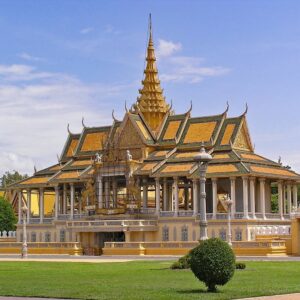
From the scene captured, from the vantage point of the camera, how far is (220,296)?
26.6 metres

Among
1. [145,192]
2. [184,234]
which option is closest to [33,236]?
[145,192]

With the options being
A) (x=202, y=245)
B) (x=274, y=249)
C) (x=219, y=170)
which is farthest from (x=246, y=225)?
(x=202, y=245)

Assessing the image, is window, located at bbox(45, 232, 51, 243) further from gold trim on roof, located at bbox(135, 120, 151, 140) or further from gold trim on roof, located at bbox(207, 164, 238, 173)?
gold trim on roof, located at bbox(207, 164, 238, 173)

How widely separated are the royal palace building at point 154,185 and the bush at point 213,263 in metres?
38.3

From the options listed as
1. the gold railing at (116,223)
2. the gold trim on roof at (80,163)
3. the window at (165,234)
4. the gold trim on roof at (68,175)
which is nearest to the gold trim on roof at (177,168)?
the gold railing at (116,223)

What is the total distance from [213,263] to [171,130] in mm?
59744

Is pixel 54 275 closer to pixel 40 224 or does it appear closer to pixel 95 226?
pixel 95 226

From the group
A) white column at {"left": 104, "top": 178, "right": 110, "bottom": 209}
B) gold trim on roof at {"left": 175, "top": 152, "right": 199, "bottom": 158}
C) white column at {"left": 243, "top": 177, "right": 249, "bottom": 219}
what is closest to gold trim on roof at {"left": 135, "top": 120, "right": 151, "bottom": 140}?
gold trim on roof at {"left": 175, "top": 152, "right": 199, "bottom": 158}

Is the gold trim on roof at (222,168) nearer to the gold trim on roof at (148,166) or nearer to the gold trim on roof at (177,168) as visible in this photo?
the gold trim on roof at (177,168)

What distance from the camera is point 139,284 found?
3200cm

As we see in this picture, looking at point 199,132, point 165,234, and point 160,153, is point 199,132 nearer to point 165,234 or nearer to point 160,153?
point 160,153

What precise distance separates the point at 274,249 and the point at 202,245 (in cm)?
3470

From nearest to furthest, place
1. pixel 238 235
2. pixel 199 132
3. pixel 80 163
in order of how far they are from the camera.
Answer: pixel 238 235, pixel 199 132, pixel 80 163

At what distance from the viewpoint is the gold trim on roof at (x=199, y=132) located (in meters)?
83.4
